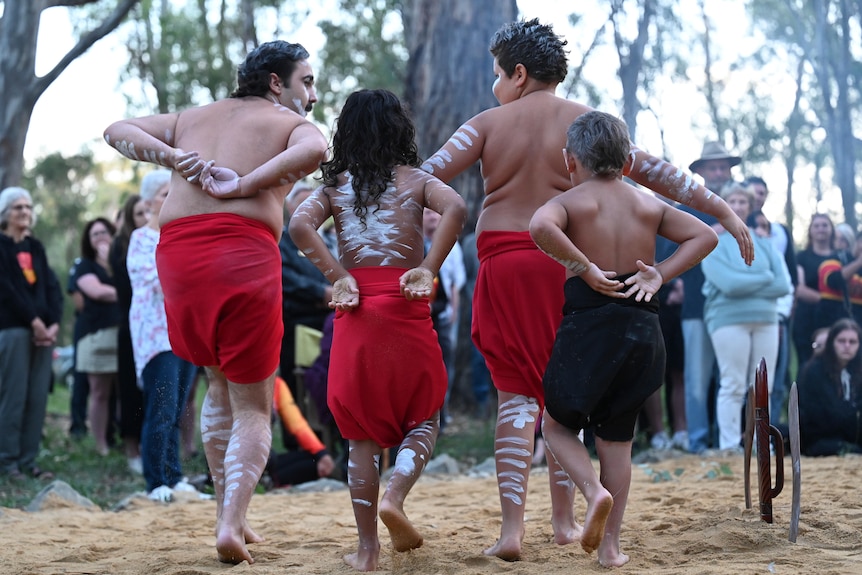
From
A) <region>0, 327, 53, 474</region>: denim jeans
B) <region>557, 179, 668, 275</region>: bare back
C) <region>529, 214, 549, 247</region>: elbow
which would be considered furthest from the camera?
<region>0, 327, 53, 474</region>: denim jeans

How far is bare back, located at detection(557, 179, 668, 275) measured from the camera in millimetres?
3635

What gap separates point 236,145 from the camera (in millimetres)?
4129

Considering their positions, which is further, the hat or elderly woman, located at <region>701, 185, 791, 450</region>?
→ the hat

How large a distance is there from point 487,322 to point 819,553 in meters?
1.46

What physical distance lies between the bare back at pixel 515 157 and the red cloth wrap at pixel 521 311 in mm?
133

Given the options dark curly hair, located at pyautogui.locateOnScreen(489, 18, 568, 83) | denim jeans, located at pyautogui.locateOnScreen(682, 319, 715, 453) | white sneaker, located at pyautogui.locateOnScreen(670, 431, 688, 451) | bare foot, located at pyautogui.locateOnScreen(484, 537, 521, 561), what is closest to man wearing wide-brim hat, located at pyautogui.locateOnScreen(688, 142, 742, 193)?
denim jeans, located at pyautogui.locateOnScreen(682, 319, 715, 453)

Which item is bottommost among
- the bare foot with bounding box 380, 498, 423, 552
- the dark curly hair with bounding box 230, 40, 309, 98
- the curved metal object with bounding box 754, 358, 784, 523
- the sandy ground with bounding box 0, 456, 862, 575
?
the sandy ground with bounding box 0, 456, 862, 575

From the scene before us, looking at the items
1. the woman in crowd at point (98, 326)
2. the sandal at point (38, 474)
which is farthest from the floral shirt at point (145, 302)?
the woman in crowd at point (98, 326)

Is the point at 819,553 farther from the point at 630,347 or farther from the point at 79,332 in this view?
the point at 79,332

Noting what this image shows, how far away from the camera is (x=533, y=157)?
161 inches

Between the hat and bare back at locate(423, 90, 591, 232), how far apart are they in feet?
14.8

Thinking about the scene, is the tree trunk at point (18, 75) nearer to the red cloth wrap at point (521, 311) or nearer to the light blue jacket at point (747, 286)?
the light blue jacket at point (747, 286)

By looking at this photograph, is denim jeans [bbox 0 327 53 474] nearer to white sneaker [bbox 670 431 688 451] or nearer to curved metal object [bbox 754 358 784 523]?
white sneaker [bbox 670 431 688 451]

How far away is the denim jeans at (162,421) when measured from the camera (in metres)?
6.30
